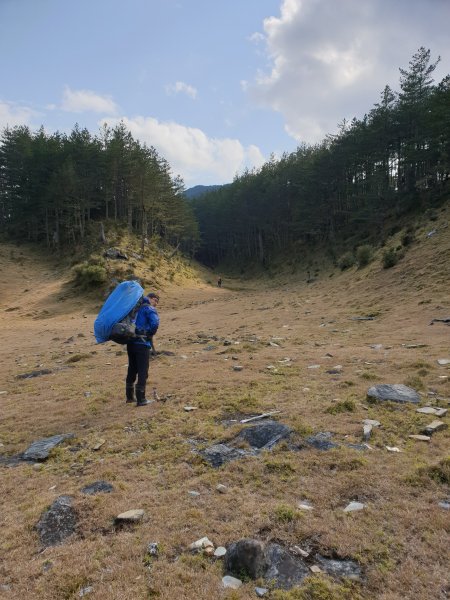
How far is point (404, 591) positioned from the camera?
3.42m

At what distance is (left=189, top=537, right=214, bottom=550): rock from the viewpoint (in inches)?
162

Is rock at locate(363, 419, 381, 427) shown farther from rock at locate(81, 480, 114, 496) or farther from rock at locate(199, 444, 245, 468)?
rock at locate(81, 480, 114, 496)

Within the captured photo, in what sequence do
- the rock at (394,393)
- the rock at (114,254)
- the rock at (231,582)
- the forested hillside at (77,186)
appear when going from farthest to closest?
1. the forested hillside at (77,186)
2. the rock at (114,254)
3. the rock at (394,393)
4. the rock at (231,582)

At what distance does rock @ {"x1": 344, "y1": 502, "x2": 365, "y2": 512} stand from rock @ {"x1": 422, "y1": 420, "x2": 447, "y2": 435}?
2.42 m

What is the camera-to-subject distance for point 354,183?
2215 inches

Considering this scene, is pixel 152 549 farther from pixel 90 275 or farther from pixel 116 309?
pixel 90 275

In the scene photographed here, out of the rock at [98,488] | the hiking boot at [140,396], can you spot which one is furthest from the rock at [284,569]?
the hiking boot at [140,396]

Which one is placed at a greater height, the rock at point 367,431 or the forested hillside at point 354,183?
the forested hillside at point 354,183

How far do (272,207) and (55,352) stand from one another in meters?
62.9

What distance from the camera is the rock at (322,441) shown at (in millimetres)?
6199

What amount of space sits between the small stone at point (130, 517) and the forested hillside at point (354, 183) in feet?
135

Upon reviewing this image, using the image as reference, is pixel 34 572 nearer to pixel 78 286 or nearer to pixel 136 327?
pixel 136 327

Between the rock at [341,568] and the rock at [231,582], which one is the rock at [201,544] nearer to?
the rock at [231,582]

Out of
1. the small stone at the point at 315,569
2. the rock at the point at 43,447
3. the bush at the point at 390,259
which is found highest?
the bush at the point at 390,259
